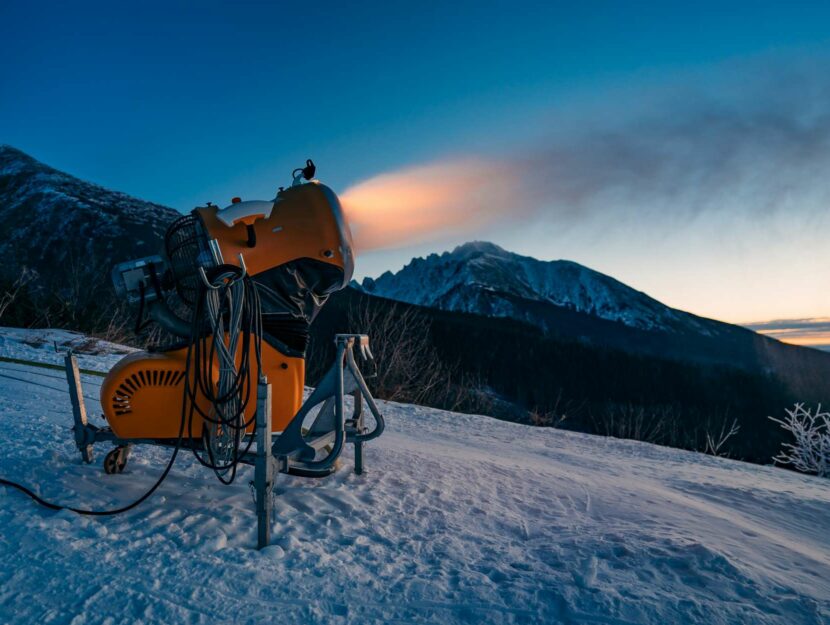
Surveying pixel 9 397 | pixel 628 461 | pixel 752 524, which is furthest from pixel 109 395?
pixel 628 461

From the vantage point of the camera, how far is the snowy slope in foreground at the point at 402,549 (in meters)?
2.32

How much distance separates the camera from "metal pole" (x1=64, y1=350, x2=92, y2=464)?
12.6ft

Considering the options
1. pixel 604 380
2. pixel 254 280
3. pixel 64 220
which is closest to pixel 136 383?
pixel 254 280

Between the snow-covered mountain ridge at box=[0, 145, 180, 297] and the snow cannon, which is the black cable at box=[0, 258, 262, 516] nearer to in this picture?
the snow cannon

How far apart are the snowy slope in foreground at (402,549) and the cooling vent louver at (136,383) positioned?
593 mm

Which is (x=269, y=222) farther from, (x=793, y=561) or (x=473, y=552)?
(x=793, y=561)

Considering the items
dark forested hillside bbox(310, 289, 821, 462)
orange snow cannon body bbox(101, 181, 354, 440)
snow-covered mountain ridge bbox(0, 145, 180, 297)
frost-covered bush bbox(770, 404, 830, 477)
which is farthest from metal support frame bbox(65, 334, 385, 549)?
snow-covered mountain ridge bbox(0, 145, 180, 297)

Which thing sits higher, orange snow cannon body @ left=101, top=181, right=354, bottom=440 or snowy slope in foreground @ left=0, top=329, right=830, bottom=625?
orange snow cannon body @ left=101, top=181, right=354, bottom=440

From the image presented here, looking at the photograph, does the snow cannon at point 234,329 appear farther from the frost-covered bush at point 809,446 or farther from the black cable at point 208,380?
the frost-covered bush at point 809,446

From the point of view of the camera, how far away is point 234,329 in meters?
3.22

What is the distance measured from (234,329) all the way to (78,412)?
160 centimetres

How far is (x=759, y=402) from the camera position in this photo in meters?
98.4

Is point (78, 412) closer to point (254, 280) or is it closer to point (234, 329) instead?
point (234, 329)

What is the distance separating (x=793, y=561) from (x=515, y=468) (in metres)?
2.38
